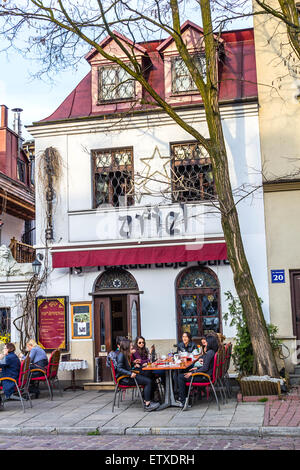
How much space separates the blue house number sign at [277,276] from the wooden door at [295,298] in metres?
0.24

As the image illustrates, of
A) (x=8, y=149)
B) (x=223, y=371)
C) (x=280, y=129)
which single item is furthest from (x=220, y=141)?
(x=8, y=149)

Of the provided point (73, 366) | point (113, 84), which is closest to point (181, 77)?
point (113, 84)

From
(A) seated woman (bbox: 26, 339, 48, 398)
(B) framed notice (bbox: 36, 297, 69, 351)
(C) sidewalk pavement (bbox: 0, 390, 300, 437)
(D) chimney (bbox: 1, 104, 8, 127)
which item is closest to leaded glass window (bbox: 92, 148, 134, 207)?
(B) framed notice (bbox: 36, 297, 69, 351)

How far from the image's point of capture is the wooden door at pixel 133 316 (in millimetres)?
15039

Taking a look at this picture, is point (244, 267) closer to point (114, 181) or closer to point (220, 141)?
point (220, 141)

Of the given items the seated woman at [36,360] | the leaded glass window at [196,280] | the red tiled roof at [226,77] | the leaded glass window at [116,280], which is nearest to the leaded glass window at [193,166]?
the red tiled roof at [226,77]

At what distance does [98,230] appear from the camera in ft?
51.2

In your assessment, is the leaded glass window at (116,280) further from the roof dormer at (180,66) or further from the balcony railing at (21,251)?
the roof dormer at (180,66)

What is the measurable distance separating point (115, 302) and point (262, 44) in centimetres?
827

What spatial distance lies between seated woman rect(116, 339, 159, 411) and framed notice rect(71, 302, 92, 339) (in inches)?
152

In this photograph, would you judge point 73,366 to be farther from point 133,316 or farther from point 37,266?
point 37,266

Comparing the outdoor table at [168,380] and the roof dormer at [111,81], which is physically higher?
the roof dormer at [111,81]

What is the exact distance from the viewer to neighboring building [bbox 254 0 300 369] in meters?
14.5

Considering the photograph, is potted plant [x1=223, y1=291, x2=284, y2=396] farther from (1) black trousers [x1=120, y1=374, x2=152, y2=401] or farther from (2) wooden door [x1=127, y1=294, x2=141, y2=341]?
(2) wooden door [x1=127, y1=294, x2=141, y2=341]
